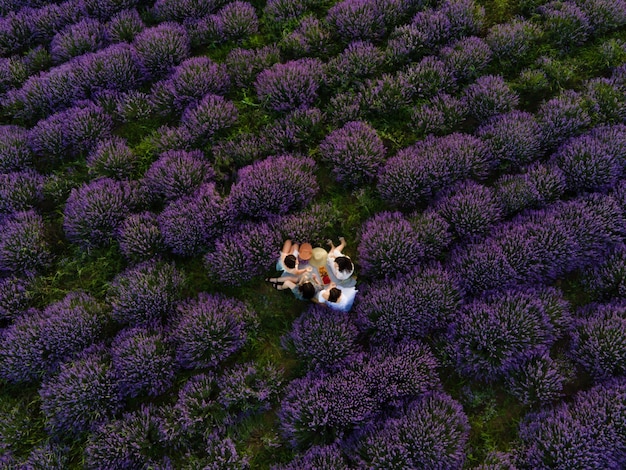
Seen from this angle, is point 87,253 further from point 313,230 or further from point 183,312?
point 313,230

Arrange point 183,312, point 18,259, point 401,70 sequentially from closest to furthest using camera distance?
point 183,312 → point 18,259 → point 401,70

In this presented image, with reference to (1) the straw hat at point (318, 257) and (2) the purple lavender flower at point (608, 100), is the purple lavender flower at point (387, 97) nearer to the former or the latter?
(1) the straw hat at point (318, 257)

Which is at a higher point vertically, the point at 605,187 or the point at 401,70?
the point at 401,70

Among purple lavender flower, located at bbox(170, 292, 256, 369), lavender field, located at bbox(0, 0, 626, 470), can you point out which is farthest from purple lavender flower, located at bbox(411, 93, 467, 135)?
purple lavender flower, located at bbox(170, 292, 256, 369)

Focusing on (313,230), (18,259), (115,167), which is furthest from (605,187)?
(18,259)

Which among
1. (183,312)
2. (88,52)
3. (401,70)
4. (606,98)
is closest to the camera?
(183,312)

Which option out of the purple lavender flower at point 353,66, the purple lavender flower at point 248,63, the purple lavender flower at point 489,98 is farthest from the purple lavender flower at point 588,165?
the purple lavender flower at point 248,63

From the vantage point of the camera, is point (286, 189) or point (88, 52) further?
point (88, 52)
